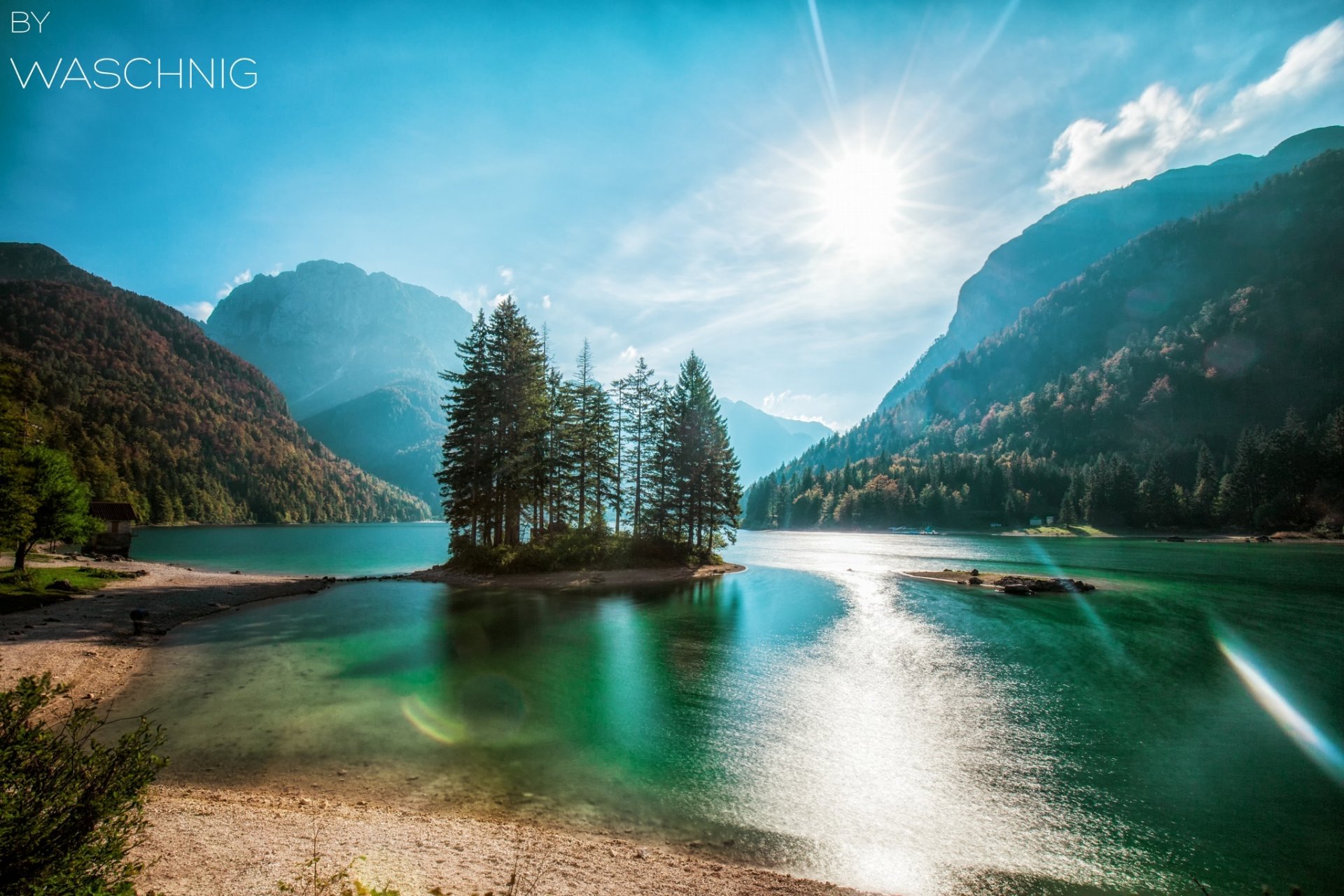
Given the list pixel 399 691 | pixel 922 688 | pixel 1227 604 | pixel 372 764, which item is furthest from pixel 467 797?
pixel 1227 604

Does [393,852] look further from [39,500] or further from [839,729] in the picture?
[39,500]

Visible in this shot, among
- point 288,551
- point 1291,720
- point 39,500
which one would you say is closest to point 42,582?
point 39,500

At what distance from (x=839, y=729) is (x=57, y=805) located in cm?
1617

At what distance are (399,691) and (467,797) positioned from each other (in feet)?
28.6

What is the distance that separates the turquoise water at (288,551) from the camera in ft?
199

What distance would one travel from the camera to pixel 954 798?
12000mm

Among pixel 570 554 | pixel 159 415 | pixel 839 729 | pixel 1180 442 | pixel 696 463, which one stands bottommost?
pixel 839 729

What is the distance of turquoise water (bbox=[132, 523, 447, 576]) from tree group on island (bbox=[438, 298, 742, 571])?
1693 cm

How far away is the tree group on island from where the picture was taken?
48250 mm

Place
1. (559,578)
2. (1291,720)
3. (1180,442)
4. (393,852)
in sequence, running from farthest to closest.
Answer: (1180,442), (559,578), (1291,720), (393,852)

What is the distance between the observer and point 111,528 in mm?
57750

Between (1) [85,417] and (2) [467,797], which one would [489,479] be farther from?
(1) [85,417]

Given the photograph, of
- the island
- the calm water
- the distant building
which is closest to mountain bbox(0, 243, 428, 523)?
the distant building

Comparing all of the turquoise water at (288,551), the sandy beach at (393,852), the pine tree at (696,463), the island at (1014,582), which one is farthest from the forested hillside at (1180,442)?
the sandy beach at (393,852)
